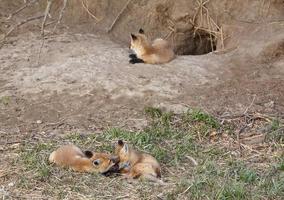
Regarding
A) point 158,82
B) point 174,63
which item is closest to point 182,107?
point 158,82

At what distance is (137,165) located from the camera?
18.6ft

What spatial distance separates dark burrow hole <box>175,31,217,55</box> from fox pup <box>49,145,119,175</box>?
13.9ft

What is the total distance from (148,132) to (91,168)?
3.03ft

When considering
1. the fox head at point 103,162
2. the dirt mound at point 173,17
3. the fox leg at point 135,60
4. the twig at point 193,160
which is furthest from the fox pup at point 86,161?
the dirt mound at point 173,17

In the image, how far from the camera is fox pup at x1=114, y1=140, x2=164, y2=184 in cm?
564

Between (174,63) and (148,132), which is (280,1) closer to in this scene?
(174,63)

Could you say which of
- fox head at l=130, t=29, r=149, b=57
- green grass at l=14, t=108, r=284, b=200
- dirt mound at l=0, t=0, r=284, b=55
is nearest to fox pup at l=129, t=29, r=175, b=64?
fox head at l=130, t=29, r=149, b=57

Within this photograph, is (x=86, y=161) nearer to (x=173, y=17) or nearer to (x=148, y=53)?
(x=148, y=53)

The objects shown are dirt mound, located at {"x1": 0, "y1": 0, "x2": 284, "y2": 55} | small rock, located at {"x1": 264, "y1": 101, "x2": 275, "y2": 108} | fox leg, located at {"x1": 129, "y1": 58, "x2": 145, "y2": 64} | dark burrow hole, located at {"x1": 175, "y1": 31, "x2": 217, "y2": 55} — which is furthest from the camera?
dark burrow hole, located at {"x1": 175, "y1": 31, "x2": 217, "y2": 55}

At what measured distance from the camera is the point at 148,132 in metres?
6.48

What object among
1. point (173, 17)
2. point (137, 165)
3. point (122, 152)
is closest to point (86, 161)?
point (122, 152)

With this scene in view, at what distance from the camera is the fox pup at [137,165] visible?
564 centimetres

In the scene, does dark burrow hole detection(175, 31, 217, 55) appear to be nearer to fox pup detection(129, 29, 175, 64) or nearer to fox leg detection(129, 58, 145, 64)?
fox pup detection(129, 29, 175, 64)

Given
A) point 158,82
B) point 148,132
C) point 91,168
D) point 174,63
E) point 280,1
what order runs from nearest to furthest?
point 91,168 → point 148,132 → point 158,82 → point 174,63 → point 280,1
